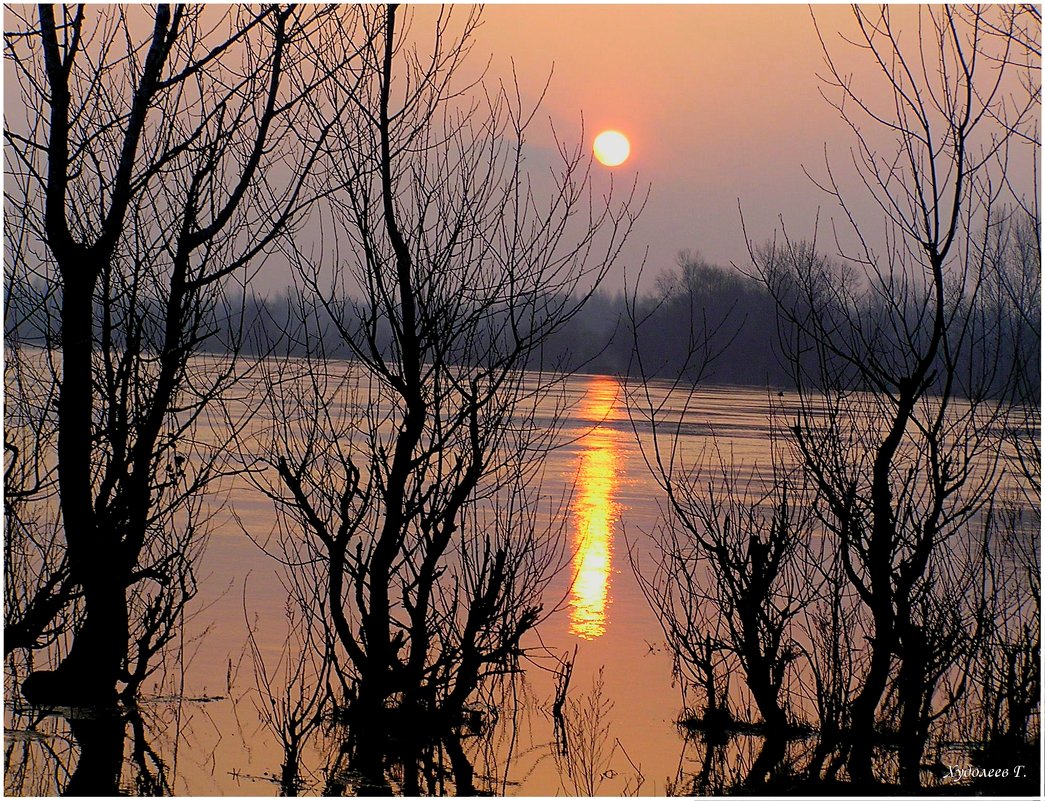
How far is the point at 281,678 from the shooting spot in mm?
8906

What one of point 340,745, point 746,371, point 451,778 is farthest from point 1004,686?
point 746,371

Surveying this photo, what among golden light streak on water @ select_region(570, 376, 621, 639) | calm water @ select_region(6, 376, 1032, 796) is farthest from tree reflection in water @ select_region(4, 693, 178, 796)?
golden light streak on water @ select_region(570, 376, 621, 639)

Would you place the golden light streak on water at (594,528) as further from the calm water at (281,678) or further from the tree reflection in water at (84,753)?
the tree reflection in water at (84,753)

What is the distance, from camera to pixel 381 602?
7320 millimetres

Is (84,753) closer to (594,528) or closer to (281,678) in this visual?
(281,678)

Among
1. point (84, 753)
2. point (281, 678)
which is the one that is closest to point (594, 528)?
point (281, 678)

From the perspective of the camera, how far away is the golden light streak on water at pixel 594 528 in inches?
441

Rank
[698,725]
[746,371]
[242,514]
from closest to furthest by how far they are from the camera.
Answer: [698,725]
[242,514]
[746,371]

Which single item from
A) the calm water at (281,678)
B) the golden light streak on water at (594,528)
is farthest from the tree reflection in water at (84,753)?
the golden light streak on water at (594,528)

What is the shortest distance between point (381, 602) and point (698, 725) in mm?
2730

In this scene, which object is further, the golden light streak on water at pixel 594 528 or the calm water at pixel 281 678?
the golden light streak on water at pixel 594 528

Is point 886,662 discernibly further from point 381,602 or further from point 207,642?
point 207,642

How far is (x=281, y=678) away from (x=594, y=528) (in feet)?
26.1

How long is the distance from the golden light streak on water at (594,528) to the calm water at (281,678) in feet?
0.12
